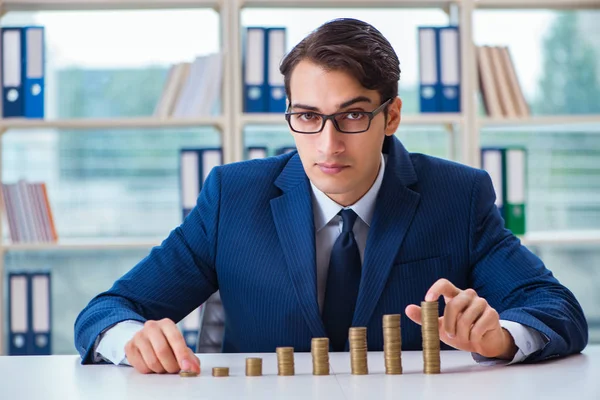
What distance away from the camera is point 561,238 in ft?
11.5

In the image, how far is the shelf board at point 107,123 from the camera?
344 cm

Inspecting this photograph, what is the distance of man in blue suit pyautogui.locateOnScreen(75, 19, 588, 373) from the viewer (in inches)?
71.7

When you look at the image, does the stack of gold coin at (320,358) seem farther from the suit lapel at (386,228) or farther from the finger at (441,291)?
the suit lapel at (386,228)

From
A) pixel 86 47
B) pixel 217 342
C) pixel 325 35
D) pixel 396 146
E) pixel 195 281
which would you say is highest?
pixel 86 47

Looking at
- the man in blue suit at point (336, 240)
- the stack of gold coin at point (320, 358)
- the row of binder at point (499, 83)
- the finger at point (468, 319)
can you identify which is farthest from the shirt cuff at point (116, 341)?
the row of binder at point (499, 83)

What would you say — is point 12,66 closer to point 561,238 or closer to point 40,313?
point 40,313

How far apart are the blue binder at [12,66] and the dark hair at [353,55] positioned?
73.8 inches

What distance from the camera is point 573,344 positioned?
166 cm

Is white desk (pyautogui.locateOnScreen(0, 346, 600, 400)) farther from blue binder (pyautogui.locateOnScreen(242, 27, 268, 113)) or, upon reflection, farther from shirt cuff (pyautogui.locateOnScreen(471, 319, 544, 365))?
blue binder (pyautogui.locateOnScreen(242, 27, 268, 113))

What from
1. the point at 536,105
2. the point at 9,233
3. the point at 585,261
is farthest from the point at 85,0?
the point at 585,261

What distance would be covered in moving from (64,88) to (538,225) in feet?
7.83

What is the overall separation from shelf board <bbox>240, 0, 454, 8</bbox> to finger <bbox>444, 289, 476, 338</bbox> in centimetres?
229

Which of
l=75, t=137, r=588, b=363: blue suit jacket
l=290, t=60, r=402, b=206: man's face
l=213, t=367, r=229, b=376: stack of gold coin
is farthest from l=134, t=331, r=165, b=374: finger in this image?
l=290, t=60, r=402, b=206: man's face

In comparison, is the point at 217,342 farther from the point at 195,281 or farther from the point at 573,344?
the point at 573,344
